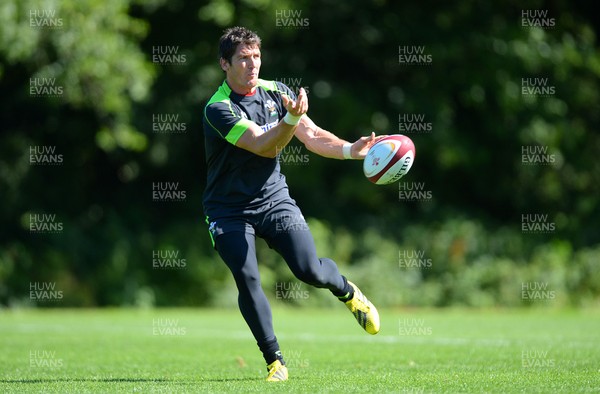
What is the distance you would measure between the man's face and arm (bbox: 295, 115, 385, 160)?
Answer: 1.93 feet

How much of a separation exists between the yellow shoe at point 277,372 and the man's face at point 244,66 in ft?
6.69

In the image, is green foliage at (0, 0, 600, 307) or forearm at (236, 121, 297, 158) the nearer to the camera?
forearm at (236, 121, 297, 158)

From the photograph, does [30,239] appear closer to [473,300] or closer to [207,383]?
[473,300]

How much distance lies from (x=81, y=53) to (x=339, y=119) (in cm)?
647

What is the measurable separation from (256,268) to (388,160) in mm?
1236

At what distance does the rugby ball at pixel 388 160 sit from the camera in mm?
6492

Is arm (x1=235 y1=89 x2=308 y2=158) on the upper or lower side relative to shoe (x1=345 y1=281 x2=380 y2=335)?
upper

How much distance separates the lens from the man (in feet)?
21.3

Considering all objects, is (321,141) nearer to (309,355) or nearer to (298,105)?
(298,105)

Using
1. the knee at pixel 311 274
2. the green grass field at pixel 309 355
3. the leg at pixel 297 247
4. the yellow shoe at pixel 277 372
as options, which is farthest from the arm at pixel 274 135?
the green grass field at pixel 309 355

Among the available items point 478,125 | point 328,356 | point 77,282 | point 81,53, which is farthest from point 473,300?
point 328,356

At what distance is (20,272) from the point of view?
17656 millimetres

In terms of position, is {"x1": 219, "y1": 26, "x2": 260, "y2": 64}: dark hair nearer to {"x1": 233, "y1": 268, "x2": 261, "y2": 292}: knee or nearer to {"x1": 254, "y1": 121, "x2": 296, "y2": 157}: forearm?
{"x1": 254, "y1": 121, "x2": 296, "y2": 157}: forearm

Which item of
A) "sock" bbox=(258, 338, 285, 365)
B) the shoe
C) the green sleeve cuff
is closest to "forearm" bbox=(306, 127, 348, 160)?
the green sleeve cuff
